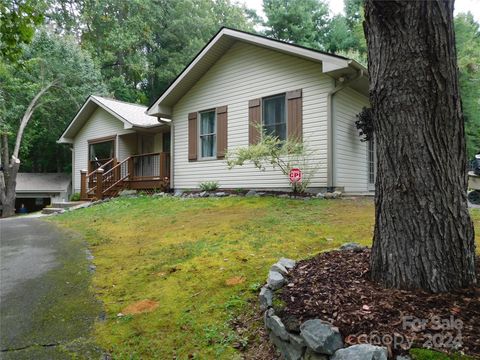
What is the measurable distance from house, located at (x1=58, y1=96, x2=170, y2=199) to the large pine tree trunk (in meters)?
10.4

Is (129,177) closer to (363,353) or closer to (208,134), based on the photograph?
(208,134)

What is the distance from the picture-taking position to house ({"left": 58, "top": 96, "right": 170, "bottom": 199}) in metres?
12.9

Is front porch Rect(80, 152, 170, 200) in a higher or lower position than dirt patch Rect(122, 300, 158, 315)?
higher

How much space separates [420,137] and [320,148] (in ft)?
21.1

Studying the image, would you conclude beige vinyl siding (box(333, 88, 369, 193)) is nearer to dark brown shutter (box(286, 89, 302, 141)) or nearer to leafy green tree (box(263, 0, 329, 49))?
dark brown shutter (box(286, 89, 302, 141))

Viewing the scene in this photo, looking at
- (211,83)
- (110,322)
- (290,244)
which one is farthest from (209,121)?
(110,322)

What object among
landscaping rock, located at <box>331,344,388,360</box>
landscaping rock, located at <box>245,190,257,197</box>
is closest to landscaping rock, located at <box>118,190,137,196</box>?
landscaping rock, located at <box>245,190,257,197</box>

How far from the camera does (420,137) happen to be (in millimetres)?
2178

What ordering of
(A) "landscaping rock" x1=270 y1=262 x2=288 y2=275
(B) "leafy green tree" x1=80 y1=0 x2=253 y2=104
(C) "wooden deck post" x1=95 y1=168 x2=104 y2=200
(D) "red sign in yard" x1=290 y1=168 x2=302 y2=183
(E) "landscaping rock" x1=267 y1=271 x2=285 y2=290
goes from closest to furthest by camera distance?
(E) "landscaping rock" x1=267 y1=271 x2=285 y2=290, (A) "landscaping rock" x1=270 y1=262 x2=288 y2=275, (D) "red sign in yard" x1=290 y1=168 x2=302 y2=183, (C) "wooden deck post" x1=95 y1=168 x2=104 y2=200, (B) "leafy green tree" x1=80 y1=0 x2=253 y2=104

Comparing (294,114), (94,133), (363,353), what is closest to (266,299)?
(363,353)

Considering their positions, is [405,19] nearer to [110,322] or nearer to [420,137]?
[420,137]

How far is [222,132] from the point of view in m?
10.3

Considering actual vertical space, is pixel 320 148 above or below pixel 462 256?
above

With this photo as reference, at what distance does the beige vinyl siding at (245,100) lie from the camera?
8594mm
